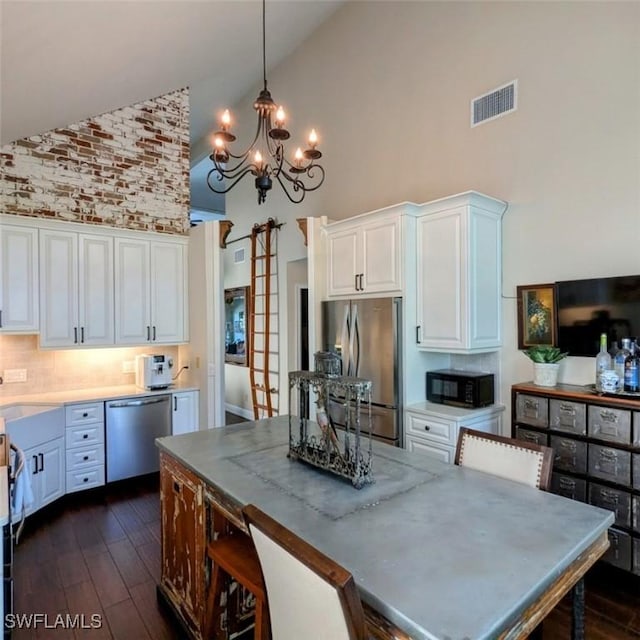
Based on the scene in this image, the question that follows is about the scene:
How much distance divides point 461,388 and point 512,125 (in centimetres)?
216

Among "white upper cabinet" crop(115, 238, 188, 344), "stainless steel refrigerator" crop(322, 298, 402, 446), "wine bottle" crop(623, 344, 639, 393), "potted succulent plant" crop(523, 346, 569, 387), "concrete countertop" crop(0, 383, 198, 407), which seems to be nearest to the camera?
"wine bottle" crop(623, 344, 639, 393)

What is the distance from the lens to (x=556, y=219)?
3.07 m

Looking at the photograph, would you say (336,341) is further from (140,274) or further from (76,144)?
(76,144)

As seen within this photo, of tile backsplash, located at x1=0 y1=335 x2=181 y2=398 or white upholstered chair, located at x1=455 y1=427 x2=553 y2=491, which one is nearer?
white upholstered chair, located at x1=455 y1=427 x2=553 y2=491

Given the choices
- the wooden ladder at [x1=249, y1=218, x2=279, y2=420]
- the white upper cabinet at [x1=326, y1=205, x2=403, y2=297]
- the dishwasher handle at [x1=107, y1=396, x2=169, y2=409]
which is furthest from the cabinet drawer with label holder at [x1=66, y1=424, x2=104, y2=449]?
the white upper cabinet at [x1=326, y1=205, x2=403, y2=297]

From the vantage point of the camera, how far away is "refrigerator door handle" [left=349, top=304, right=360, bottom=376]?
12.1ft

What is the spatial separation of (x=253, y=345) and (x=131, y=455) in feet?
8.50

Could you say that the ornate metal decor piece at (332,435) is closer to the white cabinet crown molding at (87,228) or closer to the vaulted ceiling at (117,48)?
the vaulted ceiling at (117,48)

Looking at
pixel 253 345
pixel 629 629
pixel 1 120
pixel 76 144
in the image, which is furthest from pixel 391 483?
pixel 253 345

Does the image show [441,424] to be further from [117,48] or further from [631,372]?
[117,48]

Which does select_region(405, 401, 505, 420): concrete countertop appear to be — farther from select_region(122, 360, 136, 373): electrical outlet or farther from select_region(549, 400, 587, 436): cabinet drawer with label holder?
select_region(122, 360, 136, 373): electrical outlet

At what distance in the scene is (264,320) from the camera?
620 centimetres

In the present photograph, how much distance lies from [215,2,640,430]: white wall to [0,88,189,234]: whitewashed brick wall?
1.84 m

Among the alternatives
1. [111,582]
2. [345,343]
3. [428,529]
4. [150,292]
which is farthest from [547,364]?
[150,292]
